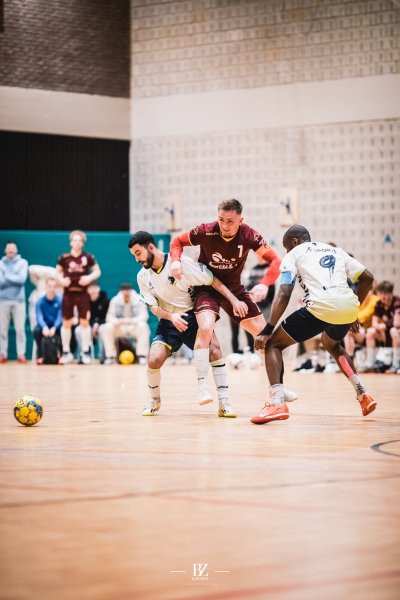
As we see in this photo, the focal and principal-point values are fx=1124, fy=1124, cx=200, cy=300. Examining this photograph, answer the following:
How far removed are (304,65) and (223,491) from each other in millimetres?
18326

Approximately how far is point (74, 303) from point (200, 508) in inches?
620

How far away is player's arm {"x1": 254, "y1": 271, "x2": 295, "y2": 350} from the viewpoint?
28.5 ft

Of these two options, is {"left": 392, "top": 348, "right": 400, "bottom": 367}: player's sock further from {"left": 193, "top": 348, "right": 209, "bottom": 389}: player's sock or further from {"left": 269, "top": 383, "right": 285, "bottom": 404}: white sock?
{"left": 269, "top": 383, "right": 285, "bottom": 404}: white sock

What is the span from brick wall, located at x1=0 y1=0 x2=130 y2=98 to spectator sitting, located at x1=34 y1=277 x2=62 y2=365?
5107 millimetres

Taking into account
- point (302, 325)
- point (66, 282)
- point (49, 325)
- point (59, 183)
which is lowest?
point (49, 325)

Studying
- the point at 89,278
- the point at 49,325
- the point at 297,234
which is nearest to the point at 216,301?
the point at 297,234

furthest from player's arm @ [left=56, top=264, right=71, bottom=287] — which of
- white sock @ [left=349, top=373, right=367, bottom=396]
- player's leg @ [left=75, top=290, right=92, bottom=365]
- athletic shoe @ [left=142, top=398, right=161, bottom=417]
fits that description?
white sock @ [left=349, top=373, right=367, bottom=396]

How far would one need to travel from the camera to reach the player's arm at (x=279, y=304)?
8.67 metres

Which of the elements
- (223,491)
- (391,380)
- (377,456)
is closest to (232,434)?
(377,456)

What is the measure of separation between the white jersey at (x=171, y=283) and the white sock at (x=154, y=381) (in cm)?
58

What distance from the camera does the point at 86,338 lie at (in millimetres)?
20516

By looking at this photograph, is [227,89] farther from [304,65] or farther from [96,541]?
[96,541]

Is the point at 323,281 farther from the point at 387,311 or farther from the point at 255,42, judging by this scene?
the point at 255,42

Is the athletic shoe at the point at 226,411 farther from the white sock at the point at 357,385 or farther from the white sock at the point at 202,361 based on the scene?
the white sock at the point at 357,385
